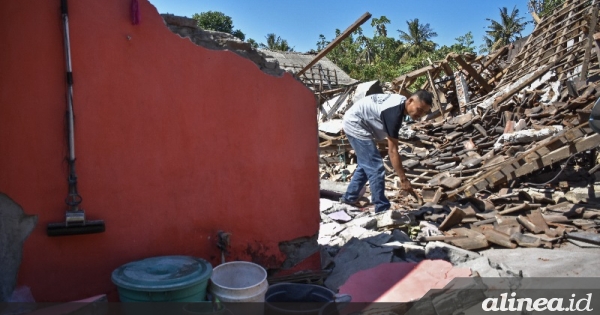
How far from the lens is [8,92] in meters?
2.81

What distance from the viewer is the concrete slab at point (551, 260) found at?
379 cm

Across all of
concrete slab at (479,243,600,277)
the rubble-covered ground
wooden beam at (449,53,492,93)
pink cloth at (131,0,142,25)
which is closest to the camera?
pink cloth at (131,0,142,25)

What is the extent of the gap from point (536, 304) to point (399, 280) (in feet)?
3.55

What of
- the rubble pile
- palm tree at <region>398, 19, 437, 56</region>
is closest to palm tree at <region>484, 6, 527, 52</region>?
palm tree at <region>398, 19, 437, 56</region>

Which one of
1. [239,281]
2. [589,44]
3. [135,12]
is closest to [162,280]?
[239,281]

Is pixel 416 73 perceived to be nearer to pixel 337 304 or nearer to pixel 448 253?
pixel 448 253

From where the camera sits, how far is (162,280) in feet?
9.11

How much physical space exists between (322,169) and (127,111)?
8.96 metres

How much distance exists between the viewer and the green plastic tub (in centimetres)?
273

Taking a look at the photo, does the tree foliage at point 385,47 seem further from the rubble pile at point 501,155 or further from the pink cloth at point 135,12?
the pink cloth at point 135,12

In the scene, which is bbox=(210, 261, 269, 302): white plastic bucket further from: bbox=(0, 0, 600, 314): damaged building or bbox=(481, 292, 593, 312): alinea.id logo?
bbox=(481, 292, 593, 312): alinea.id logo

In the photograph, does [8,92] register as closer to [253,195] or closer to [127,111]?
[127,111]

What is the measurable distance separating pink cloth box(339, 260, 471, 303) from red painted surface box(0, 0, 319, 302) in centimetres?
72

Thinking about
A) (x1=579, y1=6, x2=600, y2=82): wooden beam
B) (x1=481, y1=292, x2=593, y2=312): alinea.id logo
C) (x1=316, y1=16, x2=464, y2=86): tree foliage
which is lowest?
(x1=481, y1=292, x2=593, y2=312): alinea.id logo
